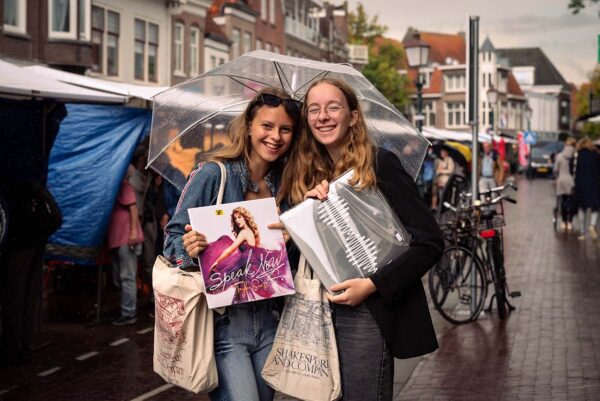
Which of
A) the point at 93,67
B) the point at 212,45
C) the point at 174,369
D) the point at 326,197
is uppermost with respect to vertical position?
the point at 212,45

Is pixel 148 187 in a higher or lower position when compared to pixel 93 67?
lower

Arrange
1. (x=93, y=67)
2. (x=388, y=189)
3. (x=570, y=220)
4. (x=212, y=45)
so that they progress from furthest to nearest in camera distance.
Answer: (x=212, y=45), (x=93, y=67), (x=570, y=220), (x=388, y=189)

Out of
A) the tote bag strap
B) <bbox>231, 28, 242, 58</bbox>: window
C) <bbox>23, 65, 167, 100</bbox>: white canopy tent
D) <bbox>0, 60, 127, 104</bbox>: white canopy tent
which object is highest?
<bbox>231, 28, 242, 58</bbox>: window

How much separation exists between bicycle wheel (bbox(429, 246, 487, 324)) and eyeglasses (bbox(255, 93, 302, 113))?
567 centimetres

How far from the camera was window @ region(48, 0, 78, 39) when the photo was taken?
2447cm

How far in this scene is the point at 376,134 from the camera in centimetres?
405

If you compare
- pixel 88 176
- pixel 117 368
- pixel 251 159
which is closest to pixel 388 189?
pixel 251 159

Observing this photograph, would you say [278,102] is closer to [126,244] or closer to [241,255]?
[241,255]

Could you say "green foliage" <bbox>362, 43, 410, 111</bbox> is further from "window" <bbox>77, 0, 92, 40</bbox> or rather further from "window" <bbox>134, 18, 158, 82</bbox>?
"window" <bbox>77, 0, 92, 40</bbox>

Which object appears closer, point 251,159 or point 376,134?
point 251,159

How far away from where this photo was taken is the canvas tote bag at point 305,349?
3133 mm

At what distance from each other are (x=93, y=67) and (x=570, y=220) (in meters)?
13.9

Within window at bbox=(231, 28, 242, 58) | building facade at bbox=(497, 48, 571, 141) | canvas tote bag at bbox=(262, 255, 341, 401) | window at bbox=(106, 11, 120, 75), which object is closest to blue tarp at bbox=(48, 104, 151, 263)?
canvas tote bag at bbox=(262, 255, 341, 401)

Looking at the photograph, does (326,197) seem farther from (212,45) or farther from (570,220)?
(212,45)
